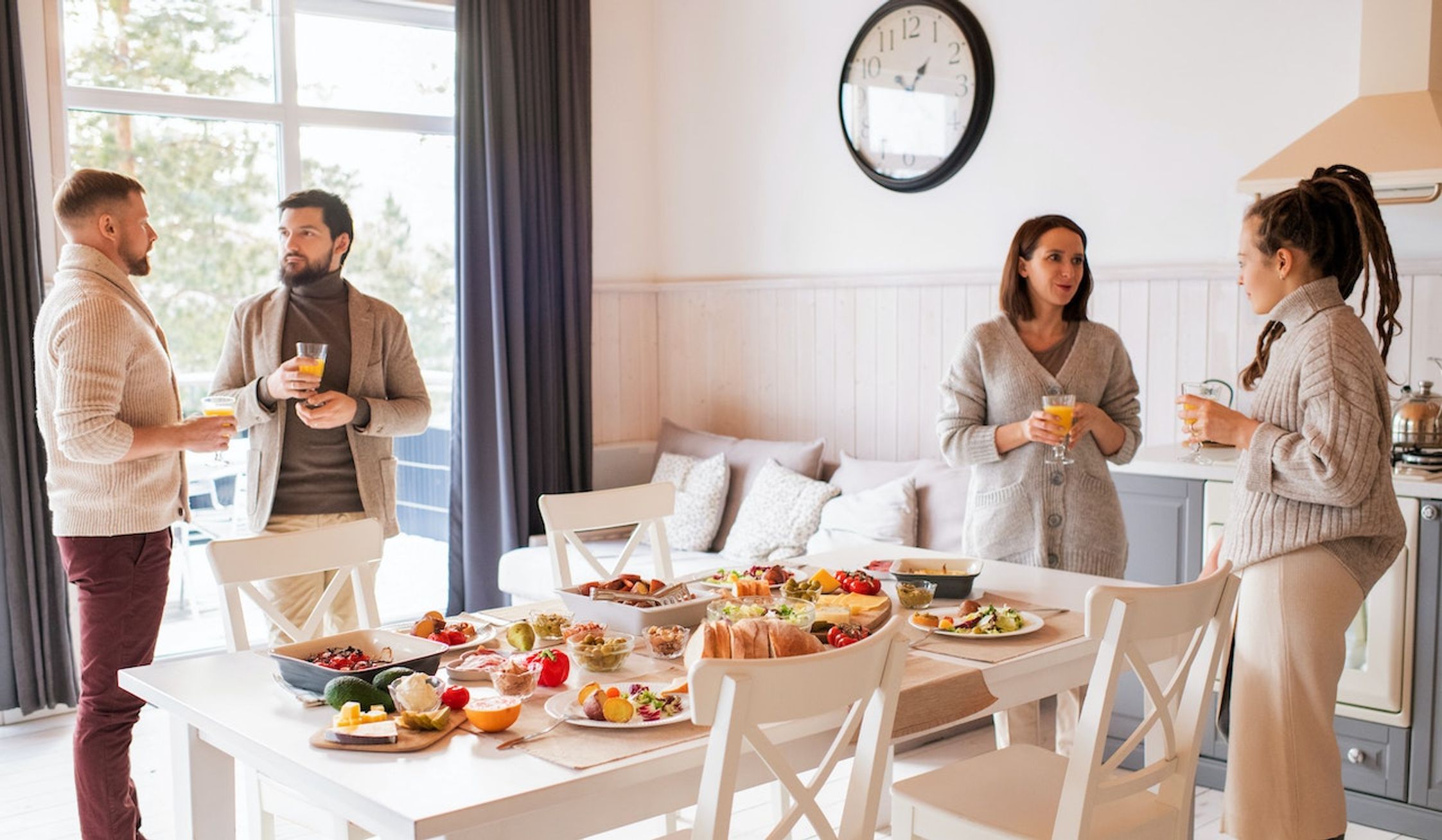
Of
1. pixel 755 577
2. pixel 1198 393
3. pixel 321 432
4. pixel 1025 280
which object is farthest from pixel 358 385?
pixel 1198 393

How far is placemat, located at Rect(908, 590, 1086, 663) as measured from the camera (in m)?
2.12

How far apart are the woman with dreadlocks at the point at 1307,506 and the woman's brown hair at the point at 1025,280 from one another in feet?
1.98

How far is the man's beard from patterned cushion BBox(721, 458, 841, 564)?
184 cm

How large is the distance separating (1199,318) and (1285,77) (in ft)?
2.33

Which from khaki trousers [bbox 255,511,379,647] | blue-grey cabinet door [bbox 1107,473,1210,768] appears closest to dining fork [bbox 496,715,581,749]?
khaki trousers [bbox 255,511,379,647]

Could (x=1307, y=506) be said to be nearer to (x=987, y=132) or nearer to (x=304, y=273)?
(x=304, y=273)

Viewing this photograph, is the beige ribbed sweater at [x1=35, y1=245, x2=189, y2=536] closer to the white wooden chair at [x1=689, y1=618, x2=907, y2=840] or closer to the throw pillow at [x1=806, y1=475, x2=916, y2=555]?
the white wooden chair at [x1=689, y1=618, x2=907, y2=840]

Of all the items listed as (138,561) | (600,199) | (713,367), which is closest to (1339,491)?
(138,561)

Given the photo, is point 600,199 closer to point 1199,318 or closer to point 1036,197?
point 1036,197

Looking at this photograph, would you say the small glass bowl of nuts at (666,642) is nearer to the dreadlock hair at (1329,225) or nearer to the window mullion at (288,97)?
the dreadlock hair at (1329,225)

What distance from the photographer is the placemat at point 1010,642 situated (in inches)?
83.4

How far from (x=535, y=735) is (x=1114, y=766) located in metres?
0.94

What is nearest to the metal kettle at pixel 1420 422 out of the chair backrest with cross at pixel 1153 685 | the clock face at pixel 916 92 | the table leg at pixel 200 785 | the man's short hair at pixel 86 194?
the chair backrest with cross at pixel 1153 685

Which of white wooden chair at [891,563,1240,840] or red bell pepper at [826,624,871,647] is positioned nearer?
white wooden chair at [891,563,1240,840]
